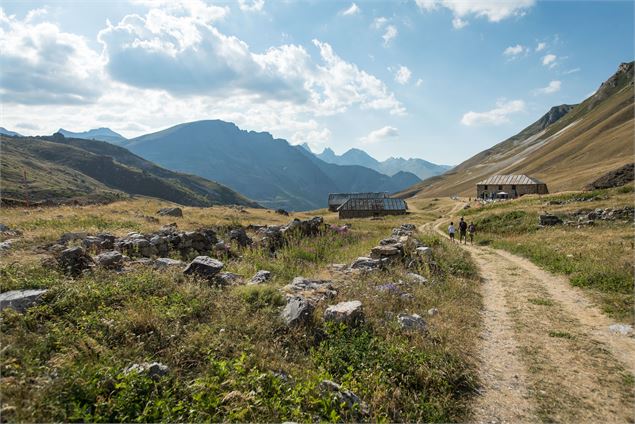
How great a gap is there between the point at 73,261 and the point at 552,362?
1355 cm

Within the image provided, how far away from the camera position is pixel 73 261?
9891 millimetres

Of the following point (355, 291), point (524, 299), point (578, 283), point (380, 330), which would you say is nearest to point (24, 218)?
point (355, 291)

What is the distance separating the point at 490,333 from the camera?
9984 mm

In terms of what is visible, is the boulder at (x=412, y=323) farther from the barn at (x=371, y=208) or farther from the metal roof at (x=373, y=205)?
the metal roof at (x=373, y=205)

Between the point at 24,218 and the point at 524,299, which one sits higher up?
the point at 24,218

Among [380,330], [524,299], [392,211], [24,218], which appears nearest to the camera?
[380,330]

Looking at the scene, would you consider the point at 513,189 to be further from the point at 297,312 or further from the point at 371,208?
the point at 297,312

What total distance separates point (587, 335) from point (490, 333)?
2.83 metres

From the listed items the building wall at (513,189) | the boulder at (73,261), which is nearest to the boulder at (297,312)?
the boulder at (73,261)

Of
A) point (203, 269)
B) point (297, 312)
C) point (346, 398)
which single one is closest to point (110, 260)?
point (203, 269)

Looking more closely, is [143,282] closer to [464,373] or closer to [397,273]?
[464,373]

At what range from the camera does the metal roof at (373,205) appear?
8088cm

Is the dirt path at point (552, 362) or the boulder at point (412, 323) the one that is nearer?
the dirt path at point (552, 362)

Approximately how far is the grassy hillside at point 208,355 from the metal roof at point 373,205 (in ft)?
232
